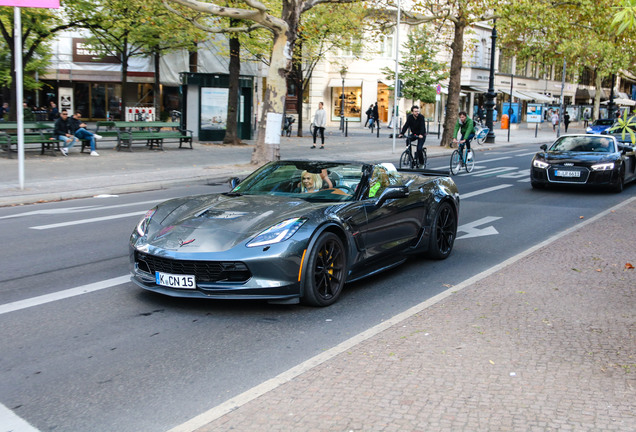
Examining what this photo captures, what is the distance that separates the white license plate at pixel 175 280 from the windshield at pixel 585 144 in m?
12.5

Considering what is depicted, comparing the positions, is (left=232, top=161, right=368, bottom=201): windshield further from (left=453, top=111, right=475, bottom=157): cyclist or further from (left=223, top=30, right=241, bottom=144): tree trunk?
(left=223, top=30, right=241, bottom=144): tree trunk

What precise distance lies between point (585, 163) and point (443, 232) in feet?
26.9

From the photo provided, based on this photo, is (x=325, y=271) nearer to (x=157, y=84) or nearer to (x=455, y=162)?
(x=455, y=162)

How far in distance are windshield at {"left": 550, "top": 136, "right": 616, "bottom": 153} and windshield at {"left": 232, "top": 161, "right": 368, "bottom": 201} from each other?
10.4 metres

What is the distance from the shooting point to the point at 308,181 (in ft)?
22.1

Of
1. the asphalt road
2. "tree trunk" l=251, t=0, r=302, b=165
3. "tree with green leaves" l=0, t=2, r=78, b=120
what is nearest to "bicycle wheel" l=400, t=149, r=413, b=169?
"tree trunk" l=251, t=0, r=302, b=165

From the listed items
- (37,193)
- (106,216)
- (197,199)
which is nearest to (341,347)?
(197,199)

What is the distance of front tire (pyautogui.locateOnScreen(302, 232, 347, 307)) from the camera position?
18.5 feet

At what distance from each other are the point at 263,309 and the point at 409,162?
14124 millimetres

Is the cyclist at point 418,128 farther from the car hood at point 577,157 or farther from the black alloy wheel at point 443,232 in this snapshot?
the black alloy wheel at point 443,232

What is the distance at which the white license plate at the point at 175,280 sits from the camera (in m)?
5.49

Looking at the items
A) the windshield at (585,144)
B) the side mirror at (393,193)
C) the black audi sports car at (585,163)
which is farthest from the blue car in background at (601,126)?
the side mirror at (393,193)

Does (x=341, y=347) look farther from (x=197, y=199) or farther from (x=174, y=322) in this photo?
(x=197, y=199)

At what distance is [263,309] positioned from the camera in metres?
5.86
